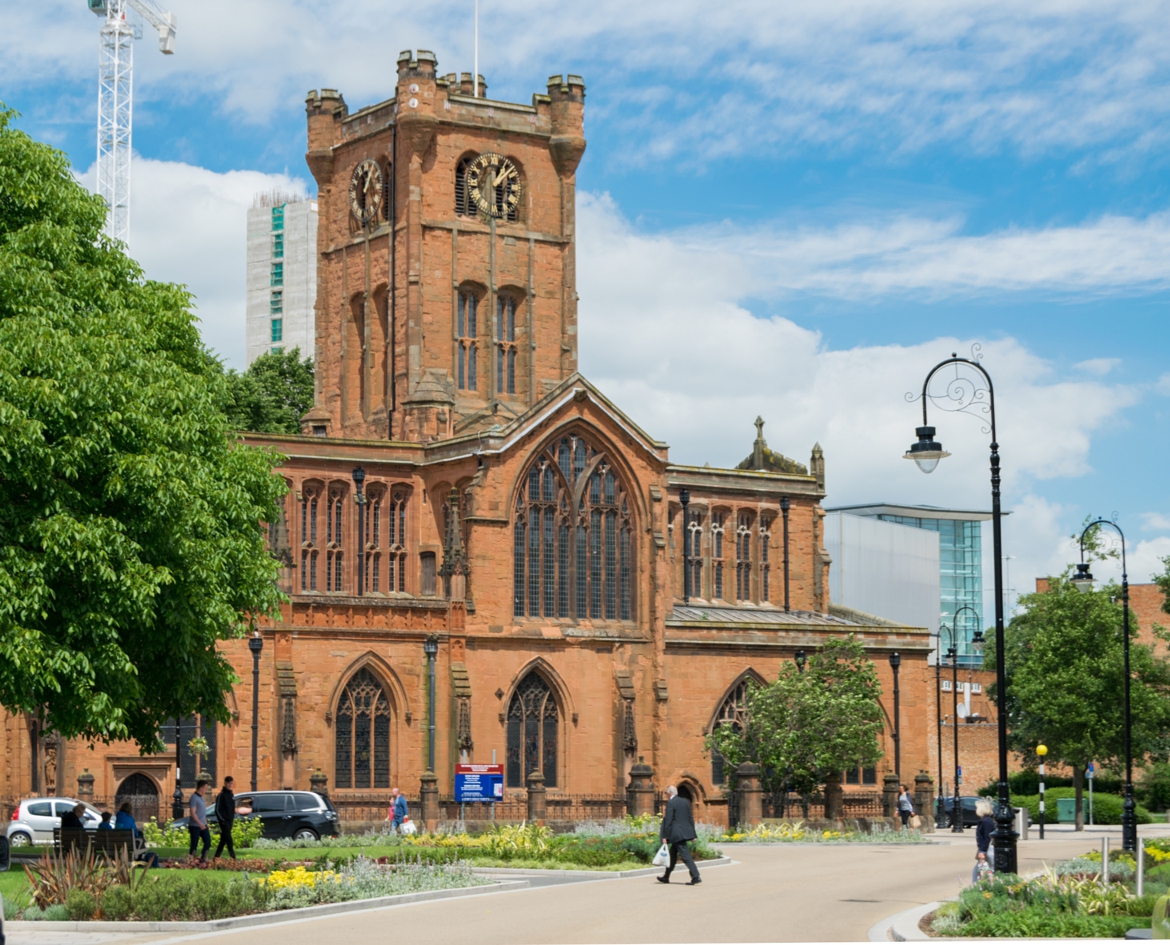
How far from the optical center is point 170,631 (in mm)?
32938

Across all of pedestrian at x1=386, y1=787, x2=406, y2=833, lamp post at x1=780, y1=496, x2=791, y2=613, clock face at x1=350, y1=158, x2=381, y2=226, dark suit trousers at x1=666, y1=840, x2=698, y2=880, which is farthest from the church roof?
dark suit trousers at x1=666, y1=840, x2=698, y2=880

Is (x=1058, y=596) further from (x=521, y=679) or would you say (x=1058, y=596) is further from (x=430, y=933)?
(x=430, y=933)

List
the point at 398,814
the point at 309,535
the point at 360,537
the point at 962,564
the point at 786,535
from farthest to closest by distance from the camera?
the point at 962,564 → the point at 786,535 → the point at 360,537 → the point at 309,535 → the point at 398,814

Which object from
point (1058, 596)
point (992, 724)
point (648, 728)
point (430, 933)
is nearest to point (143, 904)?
point (430, 933)

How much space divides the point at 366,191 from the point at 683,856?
44922mm

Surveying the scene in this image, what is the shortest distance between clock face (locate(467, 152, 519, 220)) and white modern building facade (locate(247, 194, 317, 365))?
7950 centimetres

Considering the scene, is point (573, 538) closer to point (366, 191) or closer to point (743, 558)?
point (743, 558)

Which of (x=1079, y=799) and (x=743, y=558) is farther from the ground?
(x=743, y=558)

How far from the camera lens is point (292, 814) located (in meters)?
47.2

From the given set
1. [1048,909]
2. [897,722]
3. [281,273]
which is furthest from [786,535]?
[281,273]

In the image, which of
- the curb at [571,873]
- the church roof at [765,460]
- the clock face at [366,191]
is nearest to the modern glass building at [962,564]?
the church roof at [765,460]

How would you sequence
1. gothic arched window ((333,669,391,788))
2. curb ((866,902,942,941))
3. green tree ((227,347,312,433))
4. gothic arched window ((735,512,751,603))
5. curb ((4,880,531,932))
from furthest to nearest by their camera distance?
green tree ((227,347,312,433)) < gothic arched window ((735,512,751,603)) < gothic arched window ((333,669,391,788)) < curb ((4,880,531,932)) < curb ((866,902,942,941))

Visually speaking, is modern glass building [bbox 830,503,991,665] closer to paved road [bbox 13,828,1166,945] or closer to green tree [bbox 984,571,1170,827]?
green tree [bbox 984,571,1170,827]

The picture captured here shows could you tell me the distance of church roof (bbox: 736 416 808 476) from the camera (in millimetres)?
79350
